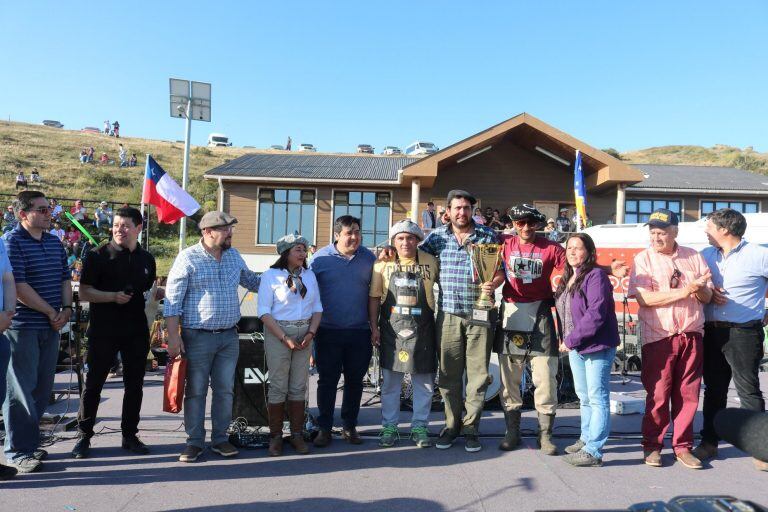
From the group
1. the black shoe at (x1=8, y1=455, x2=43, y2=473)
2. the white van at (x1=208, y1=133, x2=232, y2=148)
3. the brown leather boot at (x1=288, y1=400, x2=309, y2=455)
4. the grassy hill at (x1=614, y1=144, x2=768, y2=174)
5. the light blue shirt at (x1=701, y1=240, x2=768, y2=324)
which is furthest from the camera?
the white van at (x1=208, y1=133, x2=232, y2=148)

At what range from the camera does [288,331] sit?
4605 millimetres

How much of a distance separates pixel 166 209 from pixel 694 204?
1881 centimetres

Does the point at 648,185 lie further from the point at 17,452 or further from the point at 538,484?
the point at 17,452

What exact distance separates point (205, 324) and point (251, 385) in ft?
3.33

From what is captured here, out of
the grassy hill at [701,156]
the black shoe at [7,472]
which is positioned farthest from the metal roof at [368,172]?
the grassy hill at [701,156]

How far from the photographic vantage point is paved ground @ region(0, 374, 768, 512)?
3.60 meters

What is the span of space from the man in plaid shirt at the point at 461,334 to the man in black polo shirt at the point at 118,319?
2533 millimetres

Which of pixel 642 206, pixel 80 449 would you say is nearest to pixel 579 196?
pixel 642 206

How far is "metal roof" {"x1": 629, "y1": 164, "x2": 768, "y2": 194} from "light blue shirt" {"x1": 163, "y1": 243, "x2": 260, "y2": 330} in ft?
58.8

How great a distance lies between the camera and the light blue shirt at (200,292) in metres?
4.41

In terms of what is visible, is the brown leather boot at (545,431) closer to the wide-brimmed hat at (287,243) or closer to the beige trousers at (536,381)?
the beige trousers at (536,381)

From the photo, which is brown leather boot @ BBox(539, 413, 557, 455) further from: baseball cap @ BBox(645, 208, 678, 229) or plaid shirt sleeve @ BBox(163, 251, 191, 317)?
plaid shirt sleeve @ BBox(163, 251, 191, 317)

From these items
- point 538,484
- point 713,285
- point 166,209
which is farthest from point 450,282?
point 166,209

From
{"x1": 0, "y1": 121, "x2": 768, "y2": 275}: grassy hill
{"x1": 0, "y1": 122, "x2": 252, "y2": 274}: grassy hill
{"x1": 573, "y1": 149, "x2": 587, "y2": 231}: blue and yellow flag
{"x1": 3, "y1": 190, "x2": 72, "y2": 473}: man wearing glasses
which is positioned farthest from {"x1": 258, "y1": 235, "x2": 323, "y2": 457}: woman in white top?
{"x1": 0, "y1": 122, "x2": 252, "y2": 274}: grassy hill
